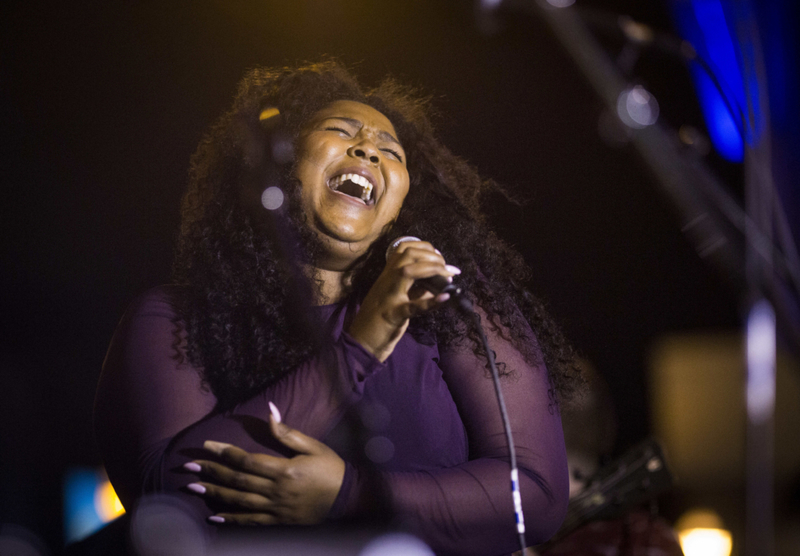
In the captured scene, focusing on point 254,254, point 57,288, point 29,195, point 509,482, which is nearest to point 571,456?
point 509,482

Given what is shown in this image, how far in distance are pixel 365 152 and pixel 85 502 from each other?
1225mm

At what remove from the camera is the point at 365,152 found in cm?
157

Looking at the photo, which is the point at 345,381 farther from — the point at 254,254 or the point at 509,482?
Result: the point at 254,254

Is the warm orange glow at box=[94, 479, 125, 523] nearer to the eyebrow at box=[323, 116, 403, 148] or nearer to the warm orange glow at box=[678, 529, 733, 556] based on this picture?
the eyebrow at box=[323, 116, 403, 148]

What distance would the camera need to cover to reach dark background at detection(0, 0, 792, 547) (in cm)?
165

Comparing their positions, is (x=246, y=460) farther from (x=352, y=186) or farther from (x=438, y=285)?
(x=352, y=186)

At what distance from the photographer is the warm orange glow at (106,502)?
1.55 metres

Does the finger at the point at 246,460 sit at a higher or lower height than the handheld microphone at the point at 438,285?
lower

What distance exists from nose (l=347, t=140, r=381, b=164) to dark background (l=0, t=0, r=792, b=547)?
1.31 ft

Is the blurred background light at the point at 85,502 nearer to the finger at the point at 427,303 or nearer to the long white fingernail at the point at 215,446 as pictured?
the long white fingernail at the point at 215,446

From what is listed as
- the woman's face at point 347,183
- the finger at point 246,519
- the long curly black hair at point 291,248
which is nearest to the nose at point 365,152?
the woman's face at point 347,183

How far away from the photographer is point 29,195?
1.73m

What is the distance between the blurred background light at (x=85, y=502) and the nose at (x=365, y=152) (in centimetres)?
110

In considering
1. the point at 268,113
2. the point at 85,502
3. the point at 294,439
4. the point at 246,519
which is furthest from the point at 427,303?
the point at 85,502
